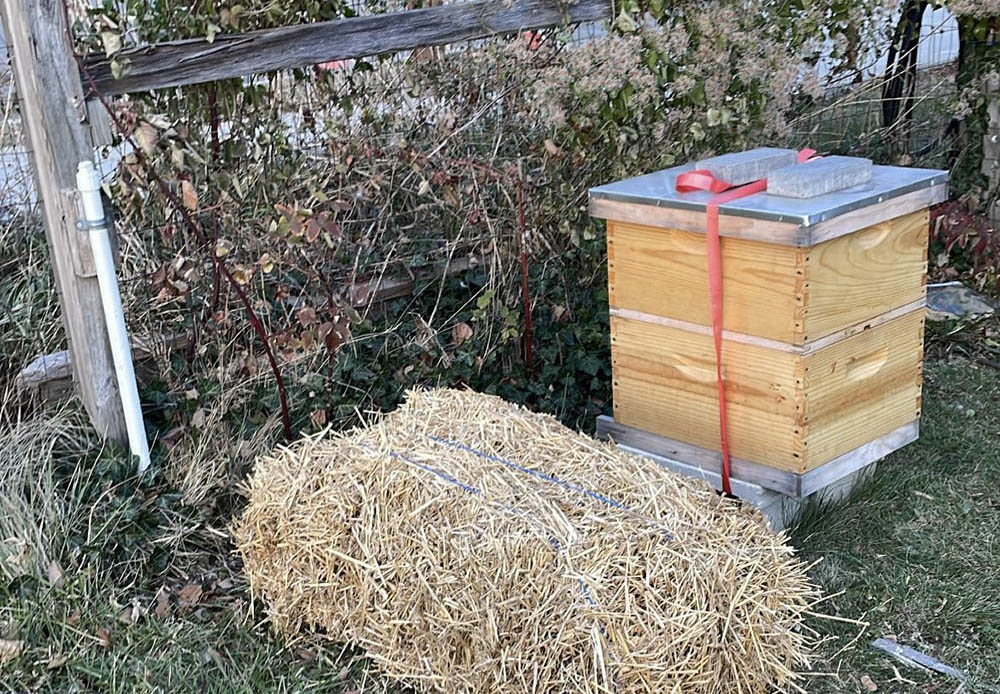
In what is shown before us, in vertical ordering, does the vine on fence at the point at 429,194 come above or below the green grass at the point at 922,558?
above

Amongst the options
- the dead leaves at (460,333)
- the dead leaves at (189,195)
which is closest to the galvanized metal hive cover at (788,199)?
the dead leaves at (460,333)

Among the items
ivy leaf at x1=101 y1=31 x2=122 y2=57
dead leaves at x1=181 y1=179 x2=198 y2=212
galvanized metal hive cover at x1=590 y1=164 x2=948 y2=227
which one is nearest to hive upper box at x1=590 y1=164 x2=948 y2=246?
galvanized metal hive cover at x1=590 y1=164 x2=948 y2=227

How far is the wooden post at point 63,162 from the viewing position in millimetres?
3439

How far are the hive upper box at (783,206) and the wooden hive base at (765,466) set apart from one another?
2.57 ft

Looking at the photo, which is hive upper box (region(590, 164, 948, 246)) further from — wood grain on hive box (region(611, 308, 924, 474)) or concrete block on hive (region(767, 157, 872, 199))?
wood grain on hive box (region(611, 308, 924, 474))

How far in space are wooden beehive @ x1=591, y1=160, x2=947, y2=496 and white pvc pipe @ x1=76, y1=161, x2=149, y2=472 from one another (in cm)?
167

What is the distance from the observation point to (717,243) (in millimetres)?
3320

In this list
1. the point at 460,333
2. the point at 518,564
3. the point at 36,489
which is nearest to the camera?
the point at 518,564

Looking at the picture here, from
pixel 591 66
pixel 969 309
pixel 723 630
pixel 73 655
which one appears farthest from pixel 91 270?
pixel 969 309

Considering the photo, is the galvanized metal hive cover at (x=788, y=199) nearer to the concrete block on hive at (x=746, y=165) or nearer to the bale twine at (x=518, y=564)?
the concrete block on hive at (x=746, y=165)

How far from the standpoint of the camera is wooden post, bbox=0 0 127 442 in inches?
135

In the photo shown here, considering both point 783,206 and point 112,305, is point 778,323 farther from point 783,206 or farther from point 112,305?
point 112,305

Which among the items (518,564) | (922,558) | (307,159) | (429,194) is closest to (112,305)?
(307,159)

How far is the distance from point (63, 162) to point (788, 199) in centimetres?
238
